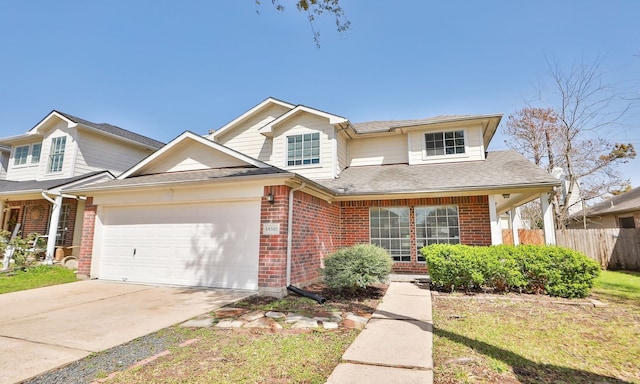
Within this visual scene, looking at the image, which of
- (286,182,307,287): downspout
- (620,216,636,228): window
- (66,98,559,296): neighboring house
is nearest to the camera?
(286,182,307,287): downspout

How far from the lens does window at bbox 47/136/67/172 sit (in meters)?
13.8

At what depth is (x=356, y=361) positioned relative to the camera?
329cm

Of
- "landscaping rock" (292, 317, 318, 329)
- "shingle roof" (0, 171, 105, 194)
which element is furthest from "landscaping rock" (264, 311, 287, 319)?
"shingle roof" (0, 171, 105, 194)

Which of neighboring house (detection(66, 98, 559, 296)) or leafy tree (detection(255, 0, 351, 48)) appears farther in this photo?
neighboring house (detection(66, 98, 559, 296))

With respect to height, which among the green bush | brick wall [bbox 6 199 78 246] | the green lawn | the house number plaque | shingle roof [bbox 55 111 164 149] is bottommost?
the green lawn

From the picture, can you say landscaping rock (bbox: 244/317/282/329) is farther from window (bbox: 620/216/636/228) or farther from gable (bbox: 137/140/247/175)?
window (bbox: 620/216/636/228)

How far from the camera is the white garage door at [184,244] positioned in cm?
755

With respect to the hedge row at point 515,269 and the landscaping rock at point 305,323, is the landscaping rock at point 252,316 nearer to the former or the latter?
the landscaping rock at point 305,323

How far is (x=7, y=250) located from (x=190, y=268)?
7.38m

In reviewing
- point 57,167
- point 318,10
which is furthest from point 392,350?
point 57,167

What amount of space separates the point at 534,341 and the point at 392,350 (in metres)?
2.08

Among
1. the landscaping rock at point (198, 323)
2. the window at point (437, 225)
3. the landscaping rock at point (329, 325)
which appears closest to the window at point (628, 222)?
the window at point (437, 225)

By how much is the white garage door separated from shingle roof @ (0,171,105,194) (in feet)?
15.4

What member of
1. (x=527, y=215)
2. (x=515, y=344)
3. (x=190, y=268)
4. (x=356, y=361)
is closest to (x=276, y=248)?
(x=190, y=268)
